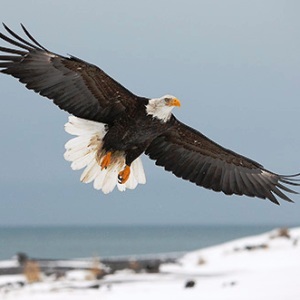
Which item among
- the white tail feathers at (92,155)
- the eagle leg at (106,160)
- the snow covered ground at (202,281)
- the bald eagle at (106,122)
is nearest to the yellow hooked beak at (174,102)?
the bald eagle at (106,122)

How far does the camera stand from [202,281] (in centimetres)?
1606

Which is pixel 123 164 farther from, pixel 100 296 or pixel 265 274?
pixel 265 274

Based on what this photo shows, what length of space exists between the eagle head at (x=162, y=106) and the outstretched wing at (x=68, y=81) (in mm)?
211

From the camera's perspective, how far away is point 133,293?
48.3 ft

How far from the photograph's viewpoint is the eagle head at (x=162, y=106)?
773 centimetres

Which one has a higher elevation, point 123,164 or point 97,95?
point 97,95

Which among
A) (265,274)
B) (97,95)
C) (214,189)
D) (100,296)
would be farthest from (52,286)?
(97,95)

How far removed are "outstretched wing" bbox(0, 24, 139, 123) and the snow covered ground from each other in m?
5.94

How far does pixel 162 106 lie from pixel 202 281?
8.77 metres

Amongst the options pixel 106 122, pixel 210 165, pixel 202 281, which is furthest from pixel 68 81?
pixel 202 281

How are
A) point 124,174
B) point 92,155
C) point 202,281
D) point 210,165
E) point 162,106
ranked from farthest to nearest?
point 202,281
point 210,165
point 92,155
point 124,174
point 162,106

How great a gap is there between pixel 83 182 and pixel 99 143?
406mm

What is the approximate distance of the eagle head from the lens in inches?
304

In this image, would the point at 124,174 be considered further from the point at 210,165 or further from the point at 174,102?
the point at 210,165
